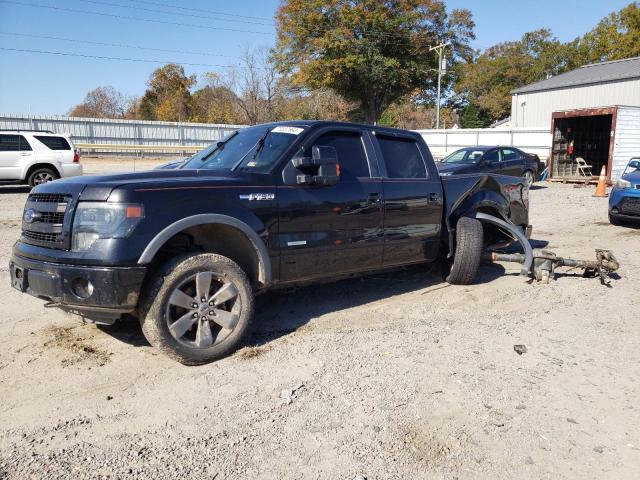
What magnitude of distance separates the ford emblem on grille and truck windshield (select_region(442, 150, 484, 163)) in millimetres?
14291

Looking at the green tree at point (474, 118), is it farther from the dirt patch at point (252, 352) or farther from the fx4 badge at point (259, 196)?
the dirt patch at point (252, 352)

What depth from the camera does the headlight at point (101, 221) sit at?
11.9 ft

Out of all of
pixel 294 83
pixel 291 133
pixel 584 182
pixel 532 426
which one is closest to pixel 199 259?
pixel 291 133

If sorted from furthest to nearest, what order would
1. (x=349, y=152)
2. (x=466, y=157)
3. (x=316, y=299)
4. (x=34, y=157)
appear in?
(x=466, y=157)
(x=34, y=157)
(x=316, y=299)
(x=349, y=152)

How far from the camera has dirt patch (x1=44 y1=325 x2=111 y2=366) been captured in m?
4.05

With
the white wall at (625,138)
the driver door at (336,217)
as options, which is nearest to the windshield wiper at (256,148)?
the driver door at (336,217)

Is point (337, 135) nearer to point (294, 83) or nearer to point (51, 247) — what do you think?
point (51, 247)

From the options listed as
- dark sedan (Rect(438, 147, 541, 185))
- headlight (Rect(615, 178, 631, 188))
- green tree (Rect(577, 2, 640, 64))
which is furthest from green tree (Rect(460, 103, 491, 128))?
headlight (Rect(615, 178, 631, 188))

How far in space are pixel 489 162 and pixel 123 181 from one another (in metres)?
14.8

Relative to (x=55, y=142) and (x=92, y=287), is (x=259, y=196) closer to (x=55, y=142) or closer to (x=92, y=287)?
(x=92, y=287)

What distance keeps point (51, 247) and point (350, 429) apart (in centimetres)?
246

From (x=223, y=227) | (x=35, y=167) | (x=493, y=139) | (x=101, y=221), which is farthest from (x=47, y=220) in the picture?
(x=493, y=139)

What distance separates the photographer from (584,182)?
70.4 feet

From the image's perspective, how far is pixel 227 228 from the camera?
4152 millimetres
